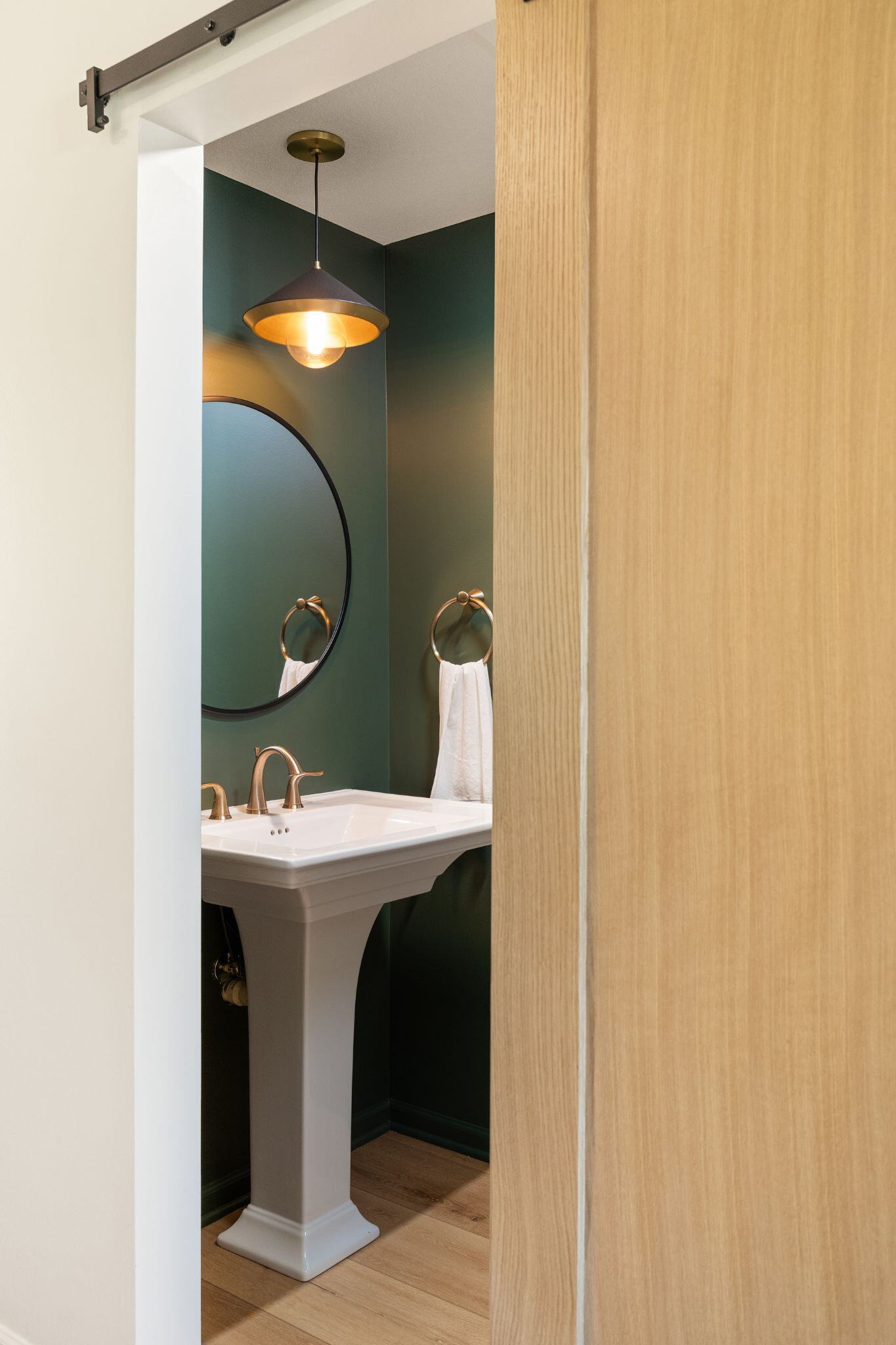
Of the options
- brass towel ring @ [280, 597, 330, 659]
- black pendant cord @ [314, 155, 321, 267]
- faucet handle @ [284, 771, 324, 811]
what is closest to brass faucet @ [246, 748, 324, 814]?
faucet handle @ [284, 771, 324, 811]

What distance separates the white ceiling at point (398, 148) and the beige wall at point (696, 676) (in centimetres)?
102

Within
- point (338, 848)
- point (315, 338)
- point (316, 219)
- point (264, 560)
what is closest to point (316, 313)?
point (315, 338)

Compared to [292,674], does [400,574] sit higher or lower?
higher

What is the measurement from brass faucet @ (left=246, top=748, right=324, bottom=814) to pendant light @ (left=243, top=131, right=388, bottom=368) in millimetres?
900

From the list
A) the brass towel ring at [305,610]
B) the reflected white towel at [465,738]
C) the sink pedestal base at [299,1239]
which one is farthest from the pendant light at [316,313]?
the sink pedestal base at [299,1239]

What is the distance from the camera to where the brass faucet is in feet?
7.80

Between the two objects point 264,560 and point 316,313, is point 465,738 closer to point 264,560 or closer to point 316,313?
point 264,560

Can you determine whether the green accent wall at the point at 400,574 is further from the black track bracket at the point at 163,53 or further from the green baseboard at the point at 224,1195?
the black track bracket at the point at 163,53

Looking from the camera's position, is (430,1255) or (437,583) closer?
(430,1255)

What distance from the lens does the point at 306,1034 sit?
82.7 inches

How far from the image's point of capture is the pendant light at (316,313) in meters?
2.18

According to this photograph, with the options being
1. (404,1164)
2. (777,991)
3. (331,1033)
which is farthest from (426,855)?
(777,991)

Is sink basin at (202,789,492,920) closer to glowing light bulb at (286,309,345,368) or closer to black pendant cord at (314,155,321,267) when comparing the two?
glowing light bulb at (286,309,345,368)

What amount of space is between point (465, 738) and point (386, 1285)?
3.93 feet
